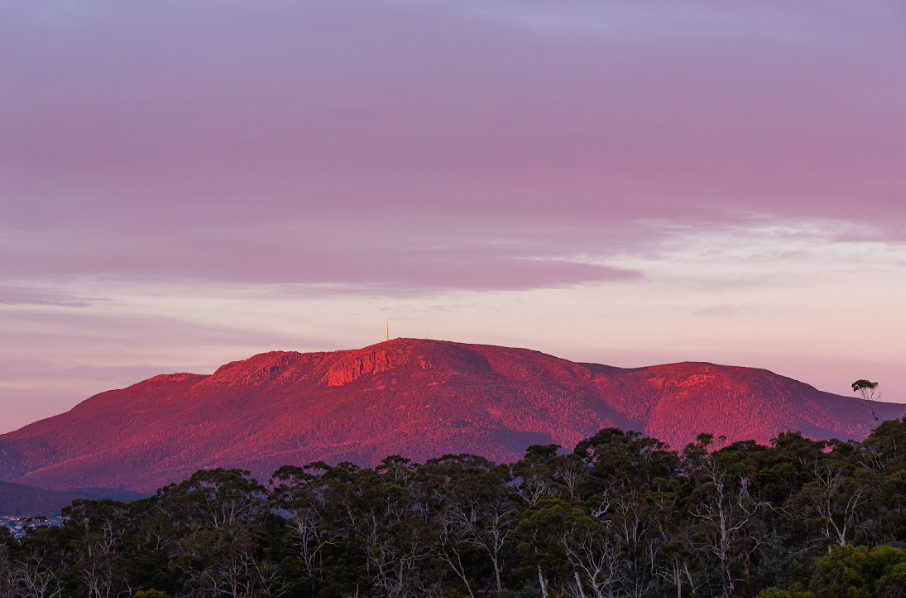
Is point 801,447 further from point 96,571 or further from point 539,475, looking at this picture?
point 96,571

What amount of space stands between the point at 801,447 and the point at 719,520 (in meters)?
18.4

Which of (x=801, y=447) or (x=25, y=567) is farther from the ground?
(x=801, y=447)

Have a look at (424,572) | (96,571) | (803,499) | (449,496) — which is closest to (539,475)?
(449,496)

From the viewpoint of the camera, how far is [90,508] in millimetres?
108875

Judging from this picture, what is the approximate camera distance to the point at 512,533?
8888cm

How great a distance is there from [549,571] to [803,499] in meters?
18.8

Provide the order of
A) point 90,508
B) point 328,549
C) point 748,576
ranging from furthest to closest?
point 90,508, point 328,549, point 748,576

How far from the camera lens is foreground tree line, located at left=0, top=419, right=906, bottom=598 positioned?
79.5 metres

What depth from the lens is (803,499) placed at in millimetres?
81125

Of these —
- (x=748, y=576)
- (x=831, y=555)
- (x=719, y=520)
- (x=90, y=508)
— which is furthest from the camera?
(x=90, y=508)

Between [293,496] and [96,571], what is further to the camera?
[293,496]

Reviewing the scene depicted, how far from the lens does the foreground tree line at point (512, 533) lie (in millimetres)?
79500

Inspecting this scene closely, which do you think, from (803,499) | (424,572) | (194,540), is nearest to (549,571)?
(424,572)

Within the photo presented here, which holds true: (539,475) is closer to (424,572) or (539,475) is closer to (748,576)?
(424,572)
